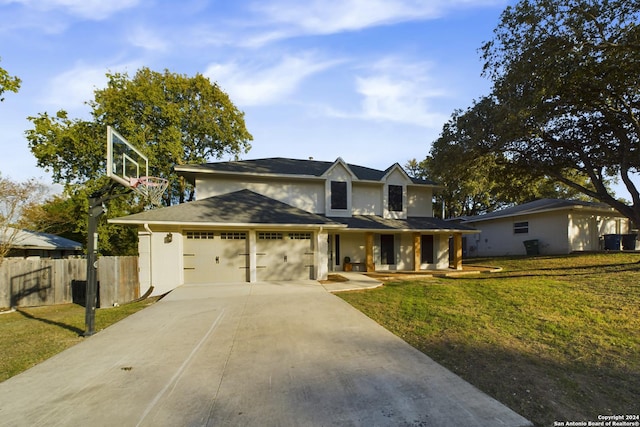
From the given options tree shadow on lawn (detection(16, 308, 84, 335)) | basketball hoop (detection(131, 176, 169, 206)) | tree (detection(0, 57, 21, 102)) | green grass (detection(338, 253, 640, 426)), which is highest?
tree (detection(0, 57, 21, 102))

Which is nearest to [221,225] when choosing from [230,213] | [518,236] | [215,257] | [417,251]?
[230,213]

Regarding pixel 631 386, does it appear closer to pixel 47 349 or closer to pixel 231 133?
pixel 47 349

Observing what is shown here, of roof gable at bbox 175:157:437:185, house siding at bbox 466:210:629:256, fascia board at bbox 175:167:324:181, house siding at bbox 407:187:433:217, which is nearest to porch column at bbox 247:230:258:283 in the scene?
fascia board at bbox 175:167:324:181

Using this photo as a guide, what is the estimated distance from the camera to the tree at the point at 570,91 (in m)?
9.97

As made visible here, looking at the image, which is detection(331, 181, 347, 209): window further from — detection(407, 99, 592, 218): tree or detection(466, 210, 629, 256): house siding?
detection(466, 210, 629, 256): house siding

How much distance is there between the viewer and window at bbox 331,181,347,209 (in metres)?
16.3

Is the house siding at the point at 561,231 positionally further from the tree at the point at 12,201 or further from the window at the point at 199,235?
the tree at the point at 12,201

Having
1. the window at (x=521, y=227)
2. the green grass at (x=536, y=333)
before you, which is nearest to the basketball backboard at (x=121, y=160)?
the green grass at (x=536, y=333)

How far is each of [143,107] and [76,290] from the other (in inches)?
615

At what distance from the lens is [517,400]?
3.45m

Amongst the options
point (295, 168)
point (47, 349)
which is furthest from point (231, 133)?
point (47, 349)

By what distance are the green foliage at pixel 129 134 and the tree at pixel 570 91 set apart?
20.7 m

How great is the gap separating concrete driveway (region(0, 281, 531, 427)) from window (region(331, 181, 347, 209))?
10.0m

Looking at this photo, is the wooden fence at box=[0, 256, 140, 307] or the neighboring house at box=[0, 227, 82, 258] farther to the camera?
the neighboring house at box=[0, 227, 82, 258]
